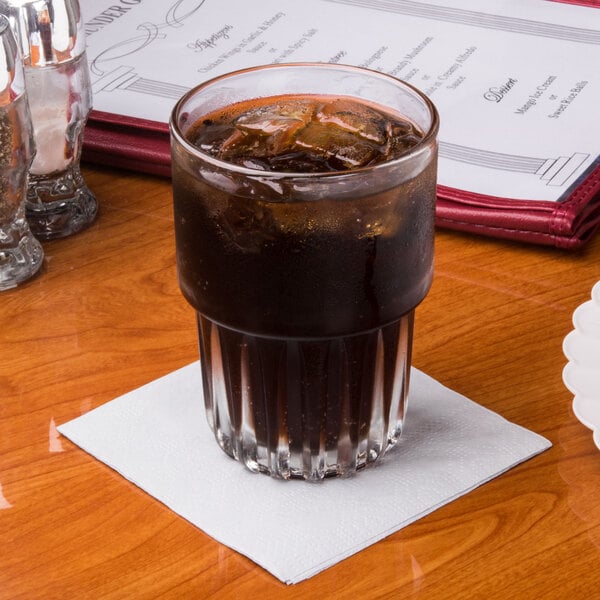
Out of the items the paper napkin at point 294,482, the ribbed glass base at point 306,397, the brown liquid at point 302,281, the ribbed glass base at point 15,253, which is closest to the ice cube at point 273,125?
the brown liquid at point 302,281

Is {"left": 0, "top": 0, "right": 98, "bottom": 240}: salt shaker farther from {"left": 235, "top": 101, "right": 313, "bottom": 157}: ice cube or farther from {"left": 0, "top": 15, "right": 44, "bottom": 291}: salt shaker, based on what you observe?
{"left": 235, "top": 101, "right": 313, "bottom": 157}: ice cube

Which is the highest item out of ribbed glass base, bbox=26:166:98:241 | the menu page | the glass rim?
the glass rim

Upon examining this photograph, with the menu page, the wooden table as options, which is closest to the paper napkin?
the wooden table

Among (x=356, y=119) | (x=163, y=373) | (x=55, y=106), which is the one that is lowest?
(x=163, y=373)

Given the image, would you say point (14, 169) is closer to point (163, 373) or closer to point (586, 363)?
point (163, 373)

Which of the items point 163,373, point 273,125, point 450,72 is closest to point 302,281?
point 273,125

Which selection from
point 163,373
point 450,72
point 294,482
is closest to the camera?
point 294,482
